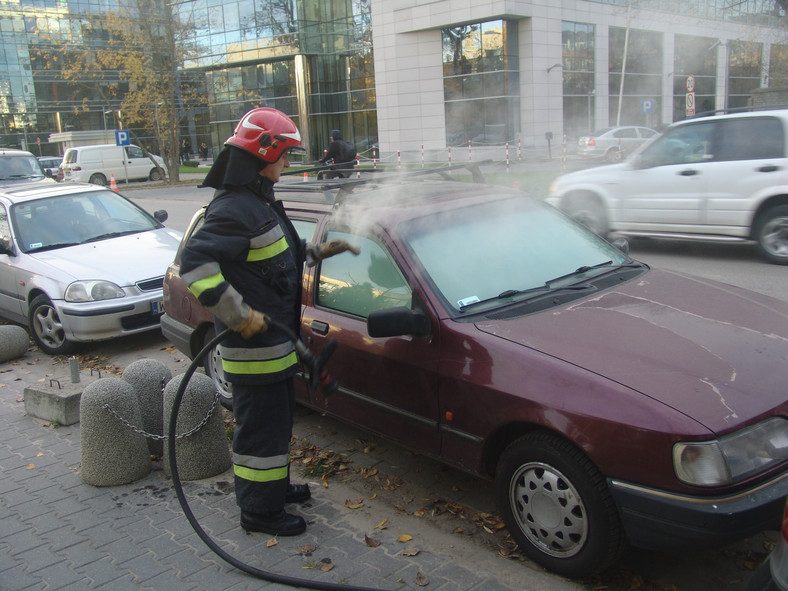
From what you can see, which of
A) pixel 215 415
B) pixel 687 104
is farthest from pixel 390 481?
pixel 687 104

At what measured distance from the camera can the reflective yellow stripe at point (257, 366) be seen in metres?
3.29

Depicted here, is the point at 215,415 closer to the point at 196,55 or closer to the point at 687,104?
the point at 687,104

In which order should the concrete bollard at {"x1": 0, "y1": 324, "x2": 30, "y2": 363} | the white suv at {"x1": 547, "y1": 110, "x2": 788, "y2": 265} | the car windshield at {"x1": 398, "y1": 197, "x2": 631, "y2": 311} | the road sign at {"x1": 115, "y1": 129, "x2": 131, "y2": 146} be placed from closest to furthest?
the car windshield at {"x1": 398, "y1": 197, "x2": 631, "y2": 311}
the concrete bollard at {"x1": 0, "y1": 324, "x2": 30, "y2": 363}
the white suv at {"x1": 547, "y1": 110, "x2": 788, "y2": 265}
the road sign at {"x1": 115, "y1": 129, "x2": 131, "y2": 146}

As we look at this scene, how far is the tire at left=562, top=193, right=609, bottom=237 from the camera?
9.98 metres

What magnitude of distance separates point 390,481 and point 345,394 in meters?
0.57

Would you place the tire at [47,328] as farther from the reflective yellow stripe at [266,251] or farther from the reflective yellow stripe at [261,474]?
the reflective yellow stripe at [266,251]

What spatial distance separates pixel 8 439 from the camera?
4871 mm

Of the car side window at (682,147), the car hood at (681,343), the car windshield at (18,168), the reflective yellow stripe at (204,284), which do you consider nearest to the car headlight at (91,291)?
the reflective yellow stripe at (204,284)

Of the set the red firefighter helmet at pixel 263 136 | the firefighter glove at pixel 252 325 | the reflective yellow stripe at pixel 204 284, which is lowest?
the firefighter glove at pixel 252 325

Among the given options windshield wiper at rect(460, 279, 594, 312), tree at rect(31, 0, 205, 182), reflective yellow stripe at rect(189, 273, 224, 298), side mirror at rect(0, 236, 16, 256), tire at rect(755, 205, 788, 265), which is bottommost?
tire at rect(755, 205, 788, 265)

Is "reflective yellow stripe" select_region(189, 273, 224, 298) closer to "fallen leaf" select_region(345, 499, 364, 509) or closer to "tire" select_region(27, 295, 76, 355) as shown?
"fallen leaf" select_region(345, 499, 364, 509)

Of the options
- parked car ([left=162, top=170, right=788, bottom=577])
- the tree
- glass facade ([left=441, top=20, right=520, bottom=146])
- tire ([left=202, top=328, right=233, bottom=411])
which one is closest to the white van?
the tree

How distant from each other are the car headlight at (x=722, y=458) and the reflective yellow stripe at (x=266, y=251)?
1.89 meters

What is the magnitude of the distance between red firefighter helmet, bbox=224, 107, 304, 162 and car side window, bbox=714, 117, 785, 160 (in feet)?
23.2
